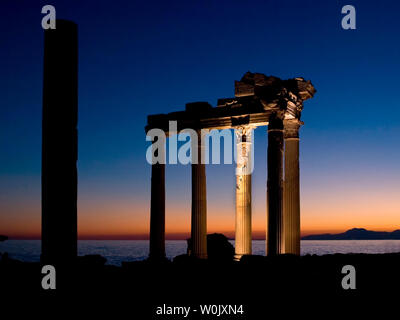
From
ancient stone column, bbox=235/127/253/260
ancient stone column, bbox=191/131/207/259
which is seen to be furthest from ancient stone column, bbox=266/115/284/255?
ancient stone column, bbox=191/131/207/259

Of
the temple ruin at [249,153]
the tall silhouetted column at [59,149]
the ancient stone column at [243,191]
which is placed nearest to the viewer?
the tall silhouetted column at [59,149]

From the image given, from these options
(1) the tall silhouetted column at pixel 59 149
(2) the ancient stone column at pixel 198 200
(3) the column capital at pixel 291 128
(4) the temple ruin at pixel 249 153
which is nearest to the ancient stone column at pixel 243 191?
(4) the temple ruin at pixel 249 153

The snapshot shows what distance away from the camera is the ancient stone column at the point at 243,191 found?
40.5 m

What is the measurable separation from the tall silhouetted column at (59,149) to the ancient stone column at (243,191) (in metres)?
25.5

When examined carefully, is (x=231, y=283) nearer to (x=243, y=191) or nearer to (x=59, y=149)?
(x=243, y=191)

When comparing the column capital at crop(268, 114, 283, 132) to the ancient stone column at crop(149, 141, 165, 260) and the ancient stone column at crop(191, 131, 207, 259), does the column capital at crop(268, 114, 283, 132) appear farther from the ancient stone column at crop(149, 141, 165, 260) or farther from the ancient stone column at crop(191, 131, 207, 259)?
the ancient stone column at crop(149, 141, 165, 260)

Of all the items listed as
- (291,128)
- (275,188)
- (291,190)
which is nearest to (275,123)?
(291,128)

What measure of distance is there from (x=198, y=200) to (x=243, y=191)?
4.81m

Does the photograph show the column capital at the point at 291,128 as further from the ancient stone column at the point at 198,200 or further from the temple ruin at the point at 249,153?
the ancient stone column at the point at 198,200

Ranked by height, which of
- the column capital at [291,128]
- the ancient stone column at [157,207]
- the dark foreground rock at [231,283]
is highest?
the column capital at [291,128]

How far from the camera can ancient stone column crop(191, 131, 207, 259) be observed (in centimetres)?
4319
